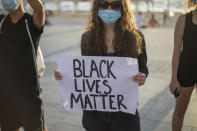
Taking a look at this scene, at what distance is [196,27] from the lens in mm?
2754

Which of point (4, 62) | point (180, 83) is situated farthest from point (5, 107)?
point (180, 83)

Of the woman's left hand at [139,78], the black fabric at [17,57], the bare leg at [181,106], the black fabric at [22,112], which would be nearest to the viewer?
the woman's left hand at [139,78]

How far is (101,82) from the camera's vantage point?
2.37 metres

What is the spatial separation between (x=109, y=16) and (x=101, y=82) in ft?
1.67

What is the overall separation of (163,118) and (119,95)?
82.2 inches

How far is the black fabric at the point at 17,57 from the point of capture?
2631 mm

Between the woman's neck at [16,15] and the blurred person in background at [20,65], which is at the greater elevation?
the woman's neck at [16,15]

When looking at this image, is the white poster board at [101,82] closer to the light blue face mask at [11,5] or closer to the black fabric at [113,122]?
the black fabric at [113,122]

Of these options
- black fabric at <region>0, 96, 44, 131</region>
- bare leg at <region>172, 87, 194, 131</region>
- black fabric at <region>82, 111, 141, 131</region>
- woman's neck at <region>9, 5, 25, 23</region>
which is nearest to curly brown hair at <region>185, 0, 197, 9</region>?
bare leg at <region>172, 87, 194, 131</region>

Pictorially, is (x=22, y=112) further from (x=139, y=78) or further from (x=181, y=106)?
(x=181, y=106)

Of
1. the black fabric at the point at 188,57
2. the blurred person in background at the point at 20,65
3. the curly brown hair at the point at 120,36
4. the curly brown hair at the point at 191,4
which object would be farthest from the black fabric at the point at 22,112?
the curly brown hair at the point at 191,4

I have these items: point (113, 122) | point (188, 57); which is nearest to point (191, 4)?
point (188, 57)

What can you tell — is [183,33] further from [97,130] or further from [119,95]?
[97,130]

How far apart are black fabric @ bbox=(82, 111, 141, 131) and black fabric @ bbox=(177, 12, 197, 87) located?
832 mm
